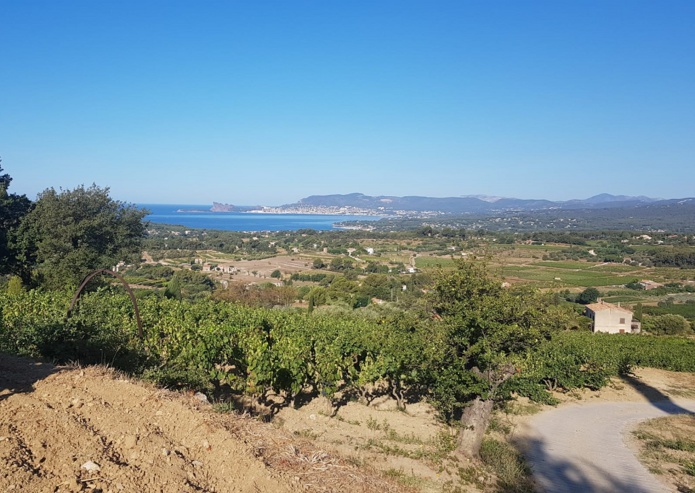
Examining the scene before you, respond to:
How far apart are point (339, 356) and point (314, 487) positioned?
21.0ft

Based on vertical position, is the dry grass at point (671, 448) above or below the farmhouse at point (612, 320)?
above

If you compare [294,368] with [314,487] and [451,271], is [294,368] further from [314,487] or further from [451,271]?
[314,487]

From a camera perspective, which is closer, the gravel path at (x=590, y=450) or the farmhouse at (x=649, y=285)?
the gravel path at (x=590, y=450)

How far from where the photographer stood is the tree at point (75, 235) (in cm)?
2345

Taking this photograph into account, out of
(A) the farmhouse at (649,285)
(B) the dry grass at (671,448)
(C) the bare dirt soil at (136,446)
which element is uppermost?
(C) the bare dirt soil at (136,446)

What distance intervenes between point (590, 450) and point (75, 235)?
25514mm

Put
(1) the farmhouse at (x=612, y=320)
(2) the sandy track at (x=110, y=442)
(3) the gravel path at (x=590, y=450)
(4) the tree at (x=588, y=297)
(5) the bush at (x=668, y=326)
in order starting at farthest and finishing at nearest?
(4) the tree at (x=588, y=297) < (1) the farmhouse at (x=612, y=320) < (5) the bush at (x=668, y=326) < (3) the gravel path at (x=590, y=450) < (2) the sandy track at (x=110, y=442)

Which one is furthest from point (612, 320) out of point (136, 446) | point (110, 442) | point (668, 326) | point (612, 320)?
point (110, 442)

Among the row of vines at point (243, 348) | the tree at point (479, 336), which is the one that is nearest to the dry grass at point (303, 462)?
the row of vines at point (243, 348)

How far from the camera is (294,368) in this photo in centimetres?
998

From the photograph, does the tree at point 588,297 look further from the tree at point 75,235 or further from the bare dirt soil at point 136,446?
the bare dirt soil at point 136,446

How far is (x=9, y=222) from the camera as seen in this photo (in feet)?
84.0

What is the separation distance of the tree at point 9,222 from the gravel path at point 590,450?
86.3 ft

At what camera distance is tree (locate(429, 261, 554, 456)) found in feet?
30.9
